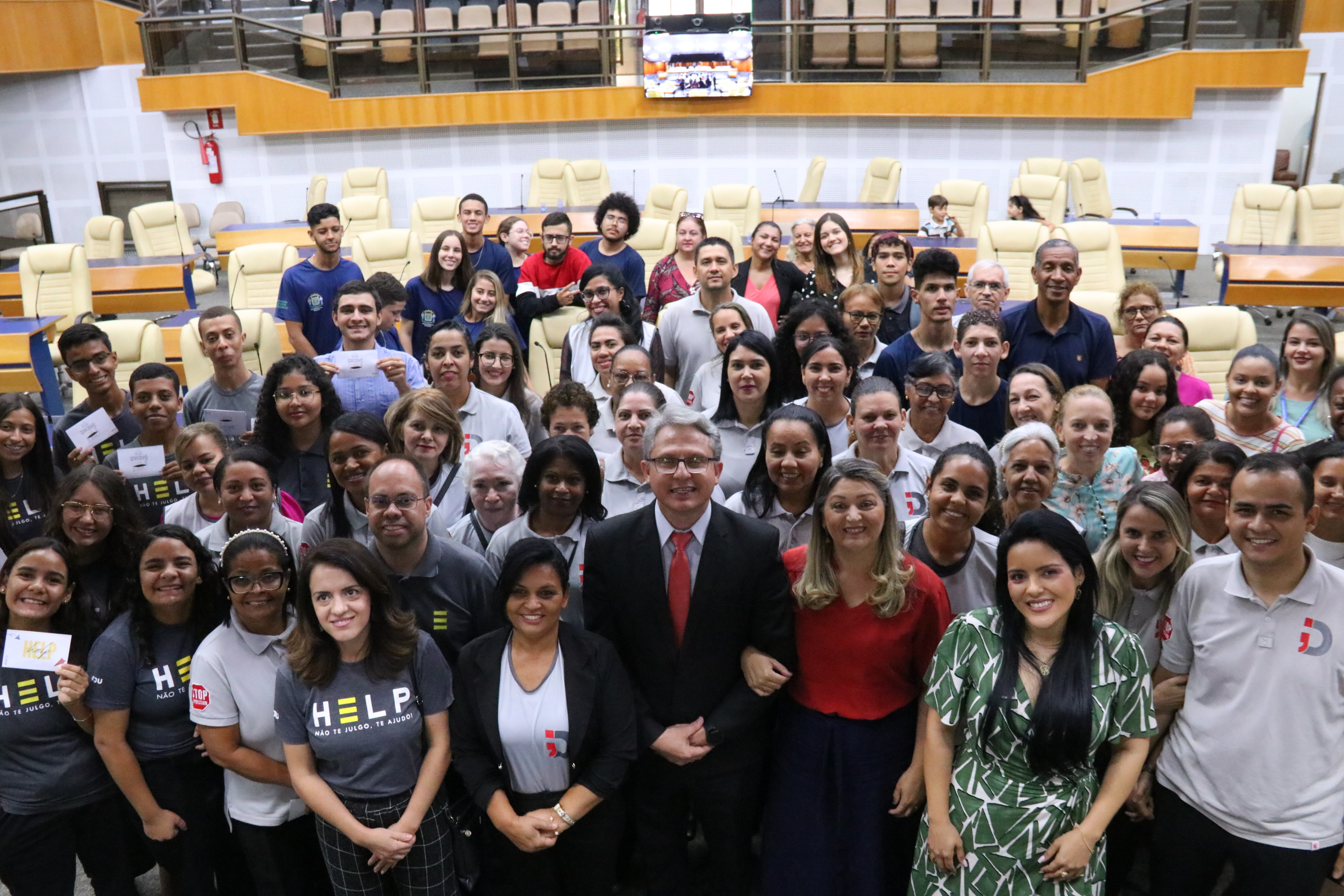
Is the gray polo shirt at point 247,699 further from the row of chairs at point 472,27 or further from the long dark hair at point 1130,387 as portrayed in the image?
the row of chairs at point 472,27

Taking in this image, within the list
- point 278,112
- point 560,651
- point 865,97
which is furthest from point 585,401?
point 278,112

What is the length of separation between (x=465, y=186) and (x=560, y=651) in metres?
12.5

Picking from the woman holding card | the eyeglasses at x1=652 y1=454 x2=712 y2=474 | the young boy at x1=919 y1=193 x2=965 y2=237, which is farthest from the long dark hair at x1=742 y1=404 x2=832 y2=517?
the young boy at x1=919 y1=193 x2=965 y2=237

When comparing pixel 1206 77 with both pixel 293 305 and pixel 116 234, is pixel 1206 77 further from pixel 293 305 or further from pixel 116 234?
pixel 116 234

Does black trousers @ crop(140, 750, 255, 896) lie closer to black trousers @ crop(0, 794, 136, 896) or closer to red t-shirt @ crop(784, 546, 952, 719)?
black trousers @ crop(0, 794, 136, 896)

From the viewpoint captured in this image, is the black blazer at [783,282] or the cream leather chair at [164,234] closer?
the black blazer at [783,282]

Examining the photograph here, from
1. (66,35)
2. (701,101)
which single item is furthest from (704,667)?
(66,35)

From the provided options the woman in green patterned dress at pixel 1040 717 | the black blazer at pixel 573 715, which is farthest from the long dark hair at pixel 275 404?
the woman in green patterned dress at pixel 1040 717

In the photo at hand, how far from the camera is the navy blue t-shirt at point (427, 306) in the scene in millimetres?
6332

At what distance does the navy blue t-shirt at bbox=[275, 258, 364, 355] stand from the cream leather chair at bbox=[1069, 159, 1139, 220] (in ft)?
29.0

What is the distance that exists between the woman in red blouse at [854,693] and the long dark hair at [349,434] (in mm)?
1475

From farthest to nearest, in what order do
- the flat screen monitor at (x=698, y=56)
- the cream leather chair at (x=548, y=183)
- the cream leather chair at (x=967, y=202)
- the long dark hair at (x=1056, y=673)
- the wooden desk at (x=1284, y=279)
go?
the cream leather chair at (x=548, y=183)
the flat screen monitor at (x=698, y=56)
the cream leather chair at (x=967, y=202)
the wooden desk at (x=1284, y=279)
the long dark hair at (x=1056, y=673)

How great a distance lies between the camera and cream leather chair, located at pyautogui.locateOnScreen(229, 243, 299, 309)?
852 centimetres

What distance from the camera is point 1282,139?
15.5 meters
